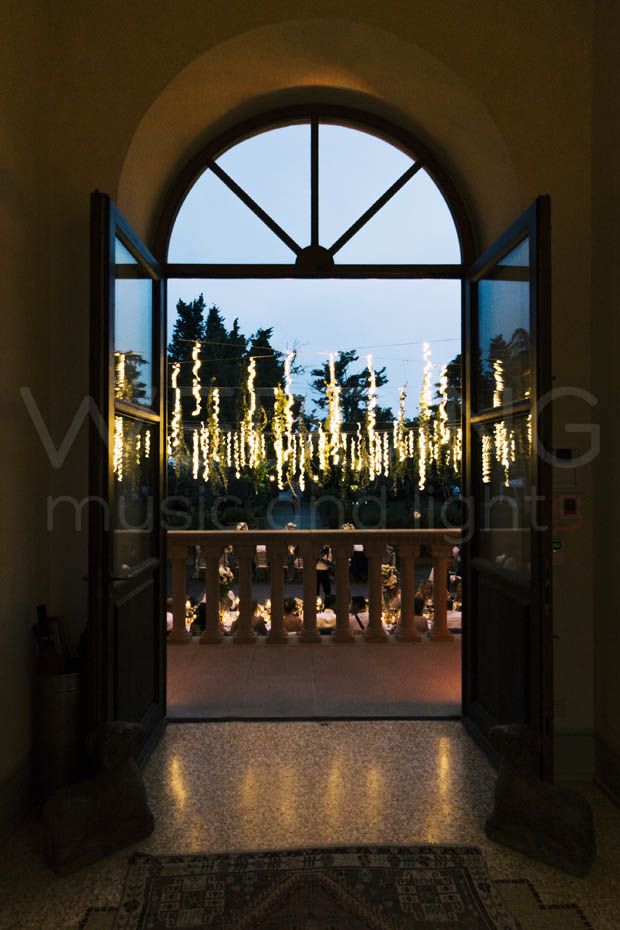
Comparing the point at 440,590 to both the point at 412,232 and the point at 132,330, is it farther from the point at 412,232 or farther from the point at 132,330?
the point at 132,330

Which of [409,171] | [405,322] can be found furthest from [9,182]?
[405,322]

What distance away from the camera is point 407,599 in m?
4.94

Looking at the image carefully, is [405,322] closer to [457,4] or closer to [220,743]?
[457,4]

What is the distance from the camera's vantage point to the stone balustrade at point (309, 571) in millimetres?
4680

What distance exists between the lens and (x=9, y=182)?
2.45m

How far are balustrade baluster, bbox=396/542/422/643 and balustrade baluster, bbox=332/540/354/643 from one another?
15.7 inches

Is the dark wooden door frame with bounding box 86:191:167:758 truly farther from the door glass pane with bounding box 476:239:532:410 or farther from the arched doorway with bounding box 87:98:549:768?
the door glass pane with bounding box 476:239:532:410

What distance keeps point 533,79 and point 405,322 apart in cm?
574

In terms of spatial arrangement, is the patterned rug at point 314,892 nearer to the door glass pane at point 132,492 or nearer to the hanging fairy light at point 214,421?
the door glass pane at point 132,492

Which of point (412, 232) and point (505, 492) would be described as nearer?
point (505, 492)

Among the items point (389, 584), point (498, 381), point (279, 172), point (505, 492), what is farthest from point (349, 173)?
point (389, 584)

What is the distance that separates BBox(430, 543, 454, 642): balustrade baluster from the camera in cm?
482

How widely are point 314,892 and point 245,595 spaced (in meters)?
2.87

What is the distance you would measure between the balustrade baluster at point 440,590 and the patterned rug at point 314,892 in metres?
2.73
